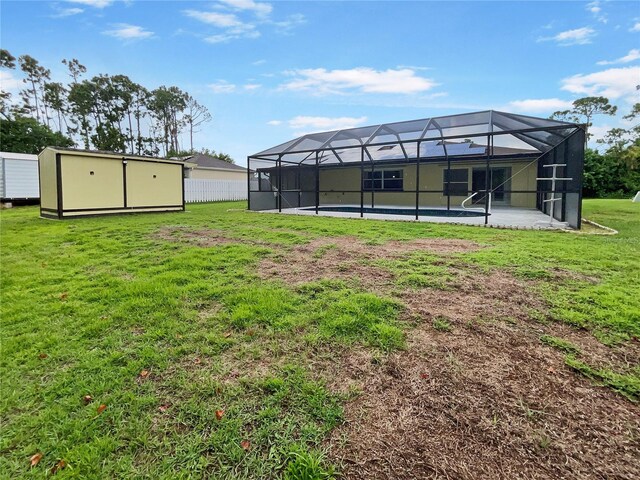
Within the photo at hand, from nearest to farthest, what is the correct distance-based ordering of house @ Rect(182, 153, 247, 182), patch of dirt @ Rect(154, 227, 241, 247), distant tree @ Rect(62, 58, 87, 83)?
1. patch of dirt @ Rect(154, 227, 241, 247)
2. house @ Rect(182, 153, 247, 182)
3. distant tree @ Rect(62, 58, 87, 83)

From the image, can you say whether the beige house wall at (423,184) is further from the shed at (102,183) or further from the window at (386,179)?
the shed at (102,183)

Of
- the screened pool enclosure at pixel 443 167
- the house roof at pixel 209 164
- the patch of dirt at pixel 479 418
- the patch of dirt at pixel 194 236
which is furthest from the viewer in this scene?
the house roof at pixel 209 164

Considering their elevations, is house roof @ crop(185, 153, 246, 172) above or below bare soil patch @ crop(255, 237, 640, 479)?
above

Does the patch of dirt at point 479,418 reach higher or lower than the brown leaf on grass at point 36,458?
higher

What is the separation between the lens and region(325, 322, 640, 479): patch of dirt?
1478mm

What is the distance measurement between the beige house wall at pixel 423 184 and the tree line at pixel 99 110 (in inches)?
906

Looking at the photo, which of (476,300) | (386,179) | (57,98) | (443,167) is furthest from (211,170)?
(476,300)

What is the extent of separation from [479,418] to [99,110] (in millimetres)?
40411

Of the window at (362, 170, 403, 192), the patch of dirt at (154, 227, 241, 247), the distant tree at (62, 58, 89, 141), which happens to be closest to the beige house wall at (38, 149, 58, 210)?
the patch of dirt at (154, 227, 241, 247)

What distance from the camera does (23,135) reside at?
26.8m

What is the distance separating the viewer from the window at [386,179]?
17.8m

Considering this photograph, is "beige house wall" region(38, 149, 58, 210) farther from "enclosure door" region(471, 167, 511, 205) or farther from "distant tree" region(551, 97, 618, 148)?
"distant tree" region(551, 97, 618, 148)

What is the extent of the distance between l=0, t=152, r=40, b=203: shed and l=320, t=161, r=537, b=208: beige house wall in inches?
554

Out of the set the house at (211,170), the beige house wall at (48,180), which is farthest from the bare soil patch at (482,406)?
the house at (211,170)
